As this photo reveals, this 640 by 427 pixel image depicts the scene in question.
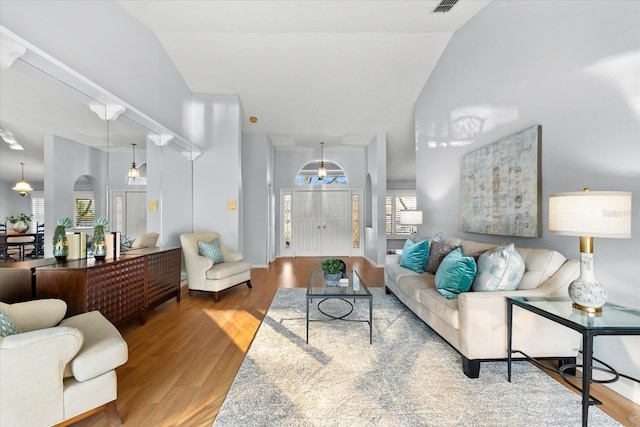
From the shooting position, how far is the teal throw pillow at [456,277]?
253cm

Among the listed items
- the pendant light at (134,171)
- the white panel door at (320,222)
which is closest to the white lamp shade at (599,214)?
the pendant light at (134,171)

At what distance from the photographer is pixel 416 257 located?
3838mm

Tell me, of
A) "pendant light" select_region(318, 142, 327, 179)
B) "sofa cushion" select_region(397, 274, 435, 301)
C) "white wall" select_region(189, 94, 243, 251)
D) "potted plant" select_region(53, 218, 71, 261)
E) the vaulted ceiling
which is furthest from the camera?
"pendant light" select_region(318, 142, 327, 179)

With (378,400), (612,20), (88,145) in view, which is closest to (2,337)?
(378,400)

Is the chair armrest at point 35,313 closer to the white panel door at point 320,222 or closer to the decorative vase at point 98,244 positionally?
the decorative vase at point 98,244

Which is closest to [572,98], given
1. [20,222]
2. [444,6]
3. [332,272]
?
[444,6]

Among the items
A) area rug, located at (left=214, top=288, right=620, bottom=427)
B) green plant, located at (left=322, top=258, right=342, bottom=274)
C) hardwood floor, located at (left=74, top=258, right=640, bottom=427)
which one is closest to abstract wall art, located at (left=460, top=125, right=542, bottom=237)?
area rug, located at (left=214, top=288, right=620, bottom=427)

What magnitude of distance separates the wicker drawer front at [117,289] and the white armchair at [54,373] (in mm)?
748

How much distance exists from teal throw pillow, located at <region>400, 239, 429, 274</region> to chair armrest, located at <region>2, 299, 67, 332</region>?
3.39 metres

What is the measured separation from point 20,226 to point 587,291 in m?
4.05

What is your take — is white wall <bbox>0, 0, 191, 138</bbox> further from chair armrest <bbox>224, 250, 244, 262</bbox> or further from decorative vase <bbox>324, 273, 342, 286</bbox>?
decorative vase <bbox>324, 273, 342, 286</bbox>

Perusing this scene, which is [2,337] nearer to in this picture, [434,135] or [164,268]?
[164,268]

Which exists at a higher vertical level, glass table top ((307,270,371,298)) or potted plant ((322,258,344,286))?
potted plant ((322,258,344,286))

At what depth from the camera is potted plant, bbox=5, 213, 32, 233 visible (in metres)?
2.38
